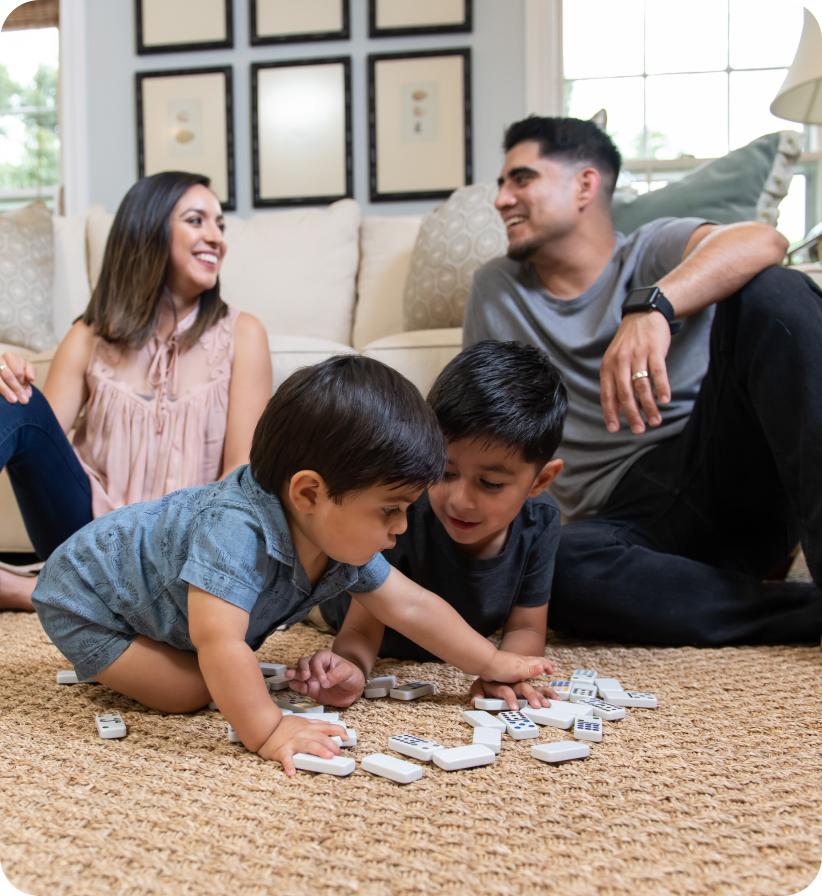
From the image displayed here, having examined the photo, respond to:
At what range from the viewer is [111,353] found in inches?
74.4

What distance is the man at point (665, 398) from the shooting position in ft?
4.58

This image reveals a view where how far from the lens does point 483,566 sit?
51.9 inches

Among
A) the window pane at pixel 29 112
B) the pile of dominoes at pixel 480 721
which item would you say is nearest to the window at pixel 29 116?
the window pane at pixel 29 112

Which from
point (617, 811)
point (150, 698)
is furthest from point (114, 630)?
point (617, 811)

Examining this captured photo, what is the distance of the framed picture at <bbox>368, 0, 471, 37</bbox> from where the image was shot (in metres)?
3.52

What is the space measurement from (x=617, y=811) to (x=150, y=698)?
0.58 m

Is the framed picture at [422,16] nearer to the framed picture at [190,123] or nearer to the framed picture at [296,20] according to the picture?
the framed picture at [296,20]

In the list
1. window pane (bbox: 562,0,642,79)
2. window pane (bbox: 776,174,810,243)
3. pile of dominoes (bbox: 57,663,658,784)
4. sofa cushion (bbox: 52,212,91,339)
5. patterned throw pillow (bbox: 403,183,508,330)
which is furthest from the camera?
window pane (bbox: 562,0,642,79)

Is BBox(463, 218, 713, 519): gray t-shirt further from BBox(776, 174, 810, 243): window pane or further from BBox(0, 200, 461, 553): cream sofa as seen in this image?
BBox(776, 174, 810, 243): window pane

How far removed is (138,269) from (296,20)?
2166mm

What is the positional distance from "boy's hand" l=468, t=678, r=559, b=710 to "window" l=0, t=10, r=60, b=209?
135 inches

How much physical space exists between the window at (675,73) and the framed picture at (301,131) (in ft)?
2.89

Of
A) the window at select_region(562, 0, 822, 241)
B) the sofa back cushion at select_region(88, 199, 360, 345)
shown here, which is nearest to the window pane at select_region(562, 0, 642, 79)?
the window at select_region(562, 0, 822, 241)

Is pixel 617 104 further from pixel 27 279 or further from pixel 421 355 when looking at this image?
pixel 27 279
